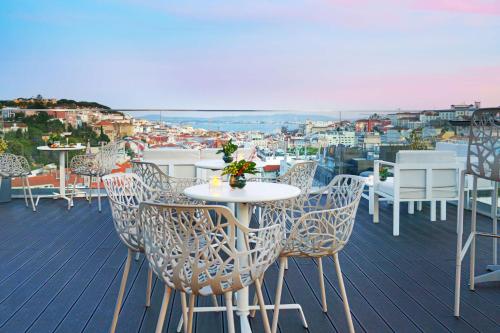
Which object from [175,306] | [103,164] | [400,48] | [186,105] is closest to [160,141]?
[103,164]

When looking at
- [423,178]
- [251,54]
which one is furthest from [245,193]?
[251,54]

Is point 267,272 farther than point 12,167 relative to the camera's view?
No

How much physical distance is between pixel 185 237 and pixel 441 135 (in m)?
6.41

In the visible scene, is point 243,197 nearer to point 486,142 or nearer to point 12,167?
point 486,142

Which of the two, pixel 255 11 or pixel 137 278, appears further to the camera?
pixel 255 11

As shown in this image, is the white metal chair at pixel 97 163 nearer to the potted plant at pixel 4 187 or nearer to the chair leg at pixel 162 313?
the potted plant at pixel 4 187

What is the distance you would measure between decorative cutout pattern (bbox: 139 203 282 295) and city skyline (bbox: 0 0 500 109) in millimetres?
9429

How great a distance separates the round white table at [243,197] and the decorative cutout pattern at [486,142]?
1138mm

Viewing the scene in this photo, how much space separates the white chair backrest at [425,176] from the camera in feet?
17.8

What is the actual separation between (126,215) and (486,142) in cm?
218

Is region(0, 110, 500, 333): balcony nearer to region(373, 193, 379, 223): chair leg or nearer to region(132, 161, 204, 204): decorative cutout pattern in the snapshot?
region(373, 193, 379, 223): chair leg

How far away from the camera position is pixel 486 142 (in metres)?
3.07

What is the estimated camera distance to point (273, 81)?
468 inches

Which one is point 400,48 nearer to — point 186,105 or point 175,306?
point 186,105
